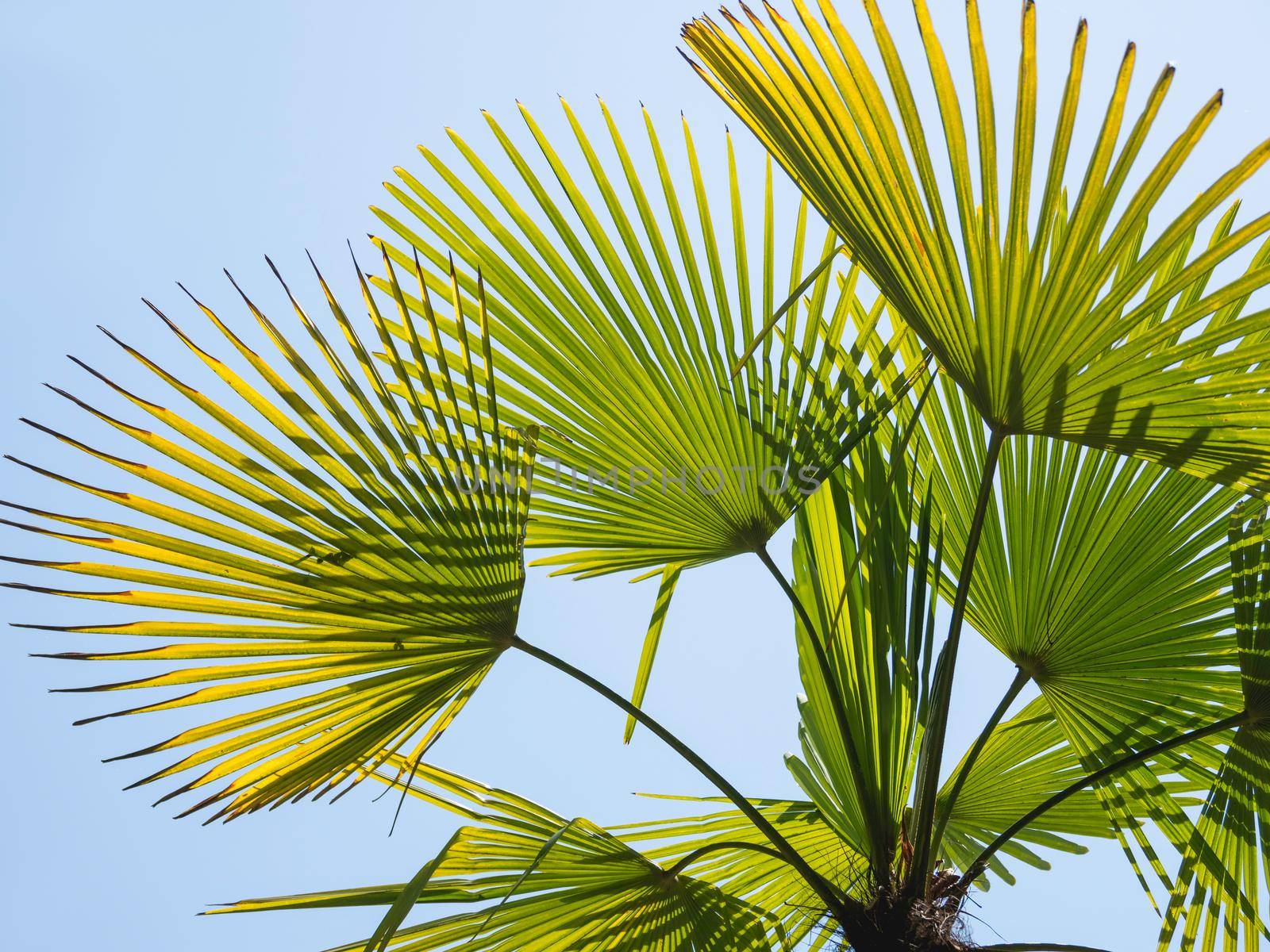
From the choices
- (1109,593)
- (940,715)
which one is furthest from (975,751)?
(1109,593)

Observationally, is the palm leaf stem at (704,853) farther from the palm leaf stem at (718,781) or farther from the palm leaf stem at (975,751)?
the palm leaf stem at (975,751)

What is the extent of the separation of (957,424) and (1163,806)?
2.57ft

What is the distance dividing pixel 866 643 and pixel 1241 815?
705mm

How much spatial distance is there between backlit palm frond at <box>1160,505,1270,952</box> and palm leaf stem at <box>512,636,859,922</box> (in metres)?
0.64

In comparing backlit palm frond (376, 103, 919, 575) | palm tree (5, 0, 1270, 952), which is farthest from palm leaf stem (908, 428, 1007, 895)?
backlit palm frond (376, 103, 919, 575)

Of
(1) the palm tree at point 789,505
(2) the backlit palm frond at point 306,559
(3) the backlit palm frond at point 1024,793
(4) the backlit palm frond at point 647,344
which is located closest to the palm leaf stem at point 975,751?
(1) the palm tree at point 789,505

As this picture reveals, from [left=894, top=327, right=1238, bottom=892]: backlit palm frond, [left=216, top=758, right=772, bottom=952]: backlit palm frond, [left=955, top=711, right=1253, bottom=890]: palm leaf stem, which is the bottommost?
[left=216, top=758, right=772, bottom=952]: backlit palm frond

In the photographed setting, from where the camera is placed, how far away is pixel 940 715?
155 cm

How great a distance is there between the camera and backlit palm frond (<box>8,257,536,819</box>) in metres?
Answer: 1.33

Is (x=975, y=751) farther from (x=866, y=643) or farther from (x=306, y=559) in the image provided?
(x=306, y=559)

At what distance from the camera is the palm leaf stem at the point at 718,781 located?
1514 millimetres

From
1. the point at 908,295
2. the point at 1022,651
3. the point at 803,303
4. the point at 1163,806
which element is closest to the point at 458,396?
the point at 803,303

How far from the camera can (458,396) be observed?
72.4 inches

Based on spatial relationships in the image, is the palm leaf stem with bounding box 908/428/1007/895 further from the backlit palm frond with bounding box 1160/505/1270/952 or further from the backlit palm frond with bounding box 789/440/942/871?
the backlit palm frond with bounding box 1160/505/1270/952
